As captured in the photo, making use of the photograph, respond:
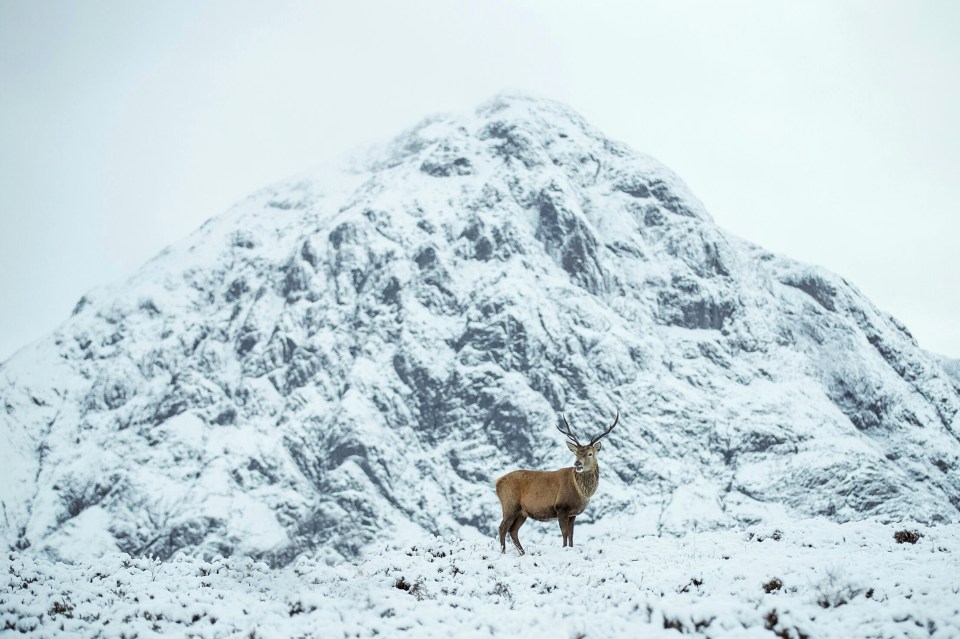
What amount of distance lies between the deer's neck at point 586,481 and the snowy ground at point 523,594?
1.67m

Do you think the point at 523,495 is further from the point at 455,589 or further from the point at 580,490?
the point at 455,589

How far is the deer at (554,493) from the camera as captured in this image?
20.1m

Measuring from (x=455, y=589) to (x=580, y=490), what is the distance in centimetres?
530

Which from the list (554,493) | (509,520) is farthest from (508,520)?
(554,493)

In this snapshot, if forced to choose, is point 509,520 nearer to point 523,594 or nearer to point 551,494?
point 551,494

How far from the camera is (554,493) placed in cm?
2031

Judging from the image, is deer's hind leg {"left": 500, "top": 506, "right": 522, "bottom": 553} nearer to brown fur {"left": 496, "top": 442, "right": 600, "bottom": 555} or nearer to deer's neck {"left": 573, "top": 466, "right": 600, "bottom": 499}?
brown fur {"left": 496, "top": 442, "right": 600, "bottom": 555}

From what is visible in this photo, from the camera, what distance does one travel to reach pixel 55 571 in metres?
18.2

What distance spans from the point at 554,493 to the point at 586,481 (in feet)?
3.27

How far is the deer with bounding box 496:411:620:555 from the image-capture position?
20.1 metres

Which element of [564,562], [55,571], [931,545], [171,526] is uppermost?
[55,571]

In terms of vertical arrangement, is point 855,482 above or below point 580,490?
below

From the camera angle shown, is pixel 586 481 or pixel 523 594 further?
pixel 586 481

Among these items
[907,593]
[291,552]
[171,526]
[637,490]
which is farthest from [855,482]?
[907,593]
